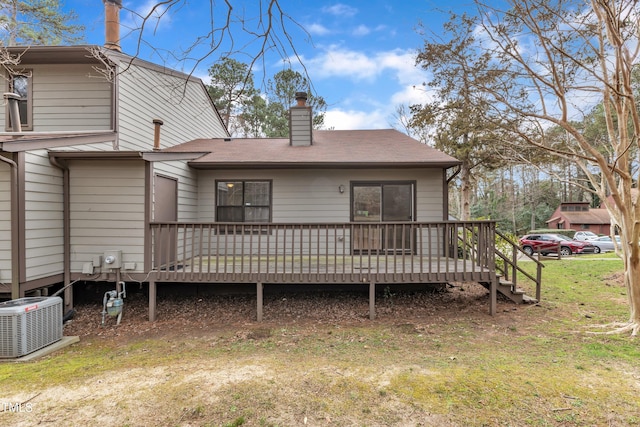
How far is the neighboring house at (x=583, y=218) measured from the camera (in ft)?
98.9

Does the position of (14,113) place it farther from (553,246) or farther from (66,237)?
(553,246)

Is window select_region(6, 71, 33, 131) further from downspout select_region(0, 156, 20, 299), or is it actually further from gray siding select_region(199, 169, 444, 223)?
gray siding select_region(199, 169, 444, 223)

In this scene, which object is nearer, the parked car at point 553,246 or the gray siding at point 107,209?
the gray siding at point 107,209

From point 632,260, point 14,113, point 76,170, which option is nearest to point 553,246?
point 632,260

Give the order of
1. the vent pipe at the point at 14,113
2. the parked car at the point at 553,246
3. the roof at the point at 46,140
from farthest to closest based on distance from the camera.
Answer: the parked car at the point at 553,246 < the vent pipe at the point at 14,113 < the roof at the point at 46,140

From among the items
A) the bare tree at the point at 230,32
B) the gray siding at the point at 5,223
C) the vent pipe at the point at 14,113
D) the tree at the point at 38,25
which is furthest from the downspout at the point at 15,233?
the tree at the point at 38,25

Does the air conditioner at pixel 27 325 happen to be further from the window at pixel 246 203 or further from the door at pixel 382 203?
the door at pixel 382 203

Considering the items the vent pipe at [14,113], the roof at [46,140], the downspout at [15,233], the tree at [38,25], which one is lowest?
the downspout at [15,233]

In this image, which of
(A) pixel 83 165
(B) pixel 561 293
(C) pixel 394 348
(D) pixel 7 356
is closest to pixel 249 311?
(C) pixel 394 348

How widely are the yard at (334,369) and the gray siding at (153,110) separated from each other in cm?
378

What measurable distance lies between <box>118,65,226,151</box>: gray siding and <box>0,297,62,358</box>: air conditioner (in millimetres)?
3579

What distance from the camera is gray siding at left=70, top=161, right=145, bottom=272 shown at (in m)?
5.60

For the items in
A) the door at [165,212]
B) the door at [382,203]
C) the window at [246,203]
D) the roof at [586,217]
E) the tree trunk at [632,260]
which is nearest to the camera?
the tree trunk at [632,260]

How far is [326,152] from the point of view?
7977 millimetres
